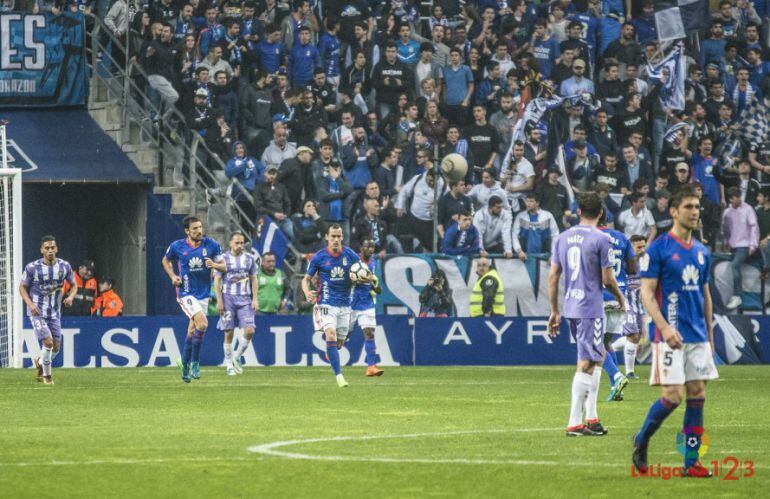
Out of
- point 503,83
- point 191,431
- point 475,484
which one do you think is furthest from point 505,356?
point 475,484

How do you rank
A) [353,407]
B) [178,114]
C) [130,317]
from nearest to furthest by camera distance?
[353,407], [130,317], [178,114]

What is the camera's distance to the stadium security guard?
29.2 m

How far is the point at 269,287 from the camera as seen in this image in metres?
29.4

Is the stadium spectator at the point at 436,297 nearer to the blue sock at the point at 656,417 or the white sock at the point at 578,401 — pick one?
the white sock at the point at 578,401

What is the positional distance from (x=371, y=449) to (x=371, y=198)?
16879 millimetres

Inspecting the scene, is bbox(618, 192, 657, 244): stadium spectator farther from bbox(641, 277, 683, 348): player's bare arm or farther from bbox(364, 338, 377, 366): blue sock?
bbox(641, 277, 683, 348): player's bare arm

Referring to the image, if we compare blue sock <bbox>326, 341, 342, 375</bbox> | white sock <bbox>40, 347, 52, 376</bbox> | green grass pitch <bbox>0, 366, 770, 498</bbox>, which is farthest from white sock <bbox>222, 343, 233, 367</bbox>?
blue sock <bbox>326, 341, 342, 375</bbox>

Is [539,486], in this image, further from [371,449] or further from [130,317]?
[130,317]

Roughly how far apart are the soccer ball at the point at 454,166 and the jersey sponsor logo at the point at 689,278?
18.1 metres

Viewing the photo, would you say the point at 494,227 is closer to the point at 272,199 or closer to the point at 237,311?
the point at 272,199

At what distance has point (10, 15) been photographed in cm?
3250

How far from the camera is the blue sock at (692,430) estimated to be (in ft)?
34.3

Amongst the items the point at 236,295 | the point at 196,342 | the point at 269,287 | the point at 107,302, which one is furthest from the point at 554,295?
the point at 107,302

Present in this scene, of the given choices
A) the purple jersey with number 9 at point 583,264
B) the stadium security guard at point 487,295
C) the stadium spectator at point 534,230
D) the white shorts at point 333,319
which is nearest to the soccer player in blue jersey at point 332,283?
the white shorts at point 333,319
